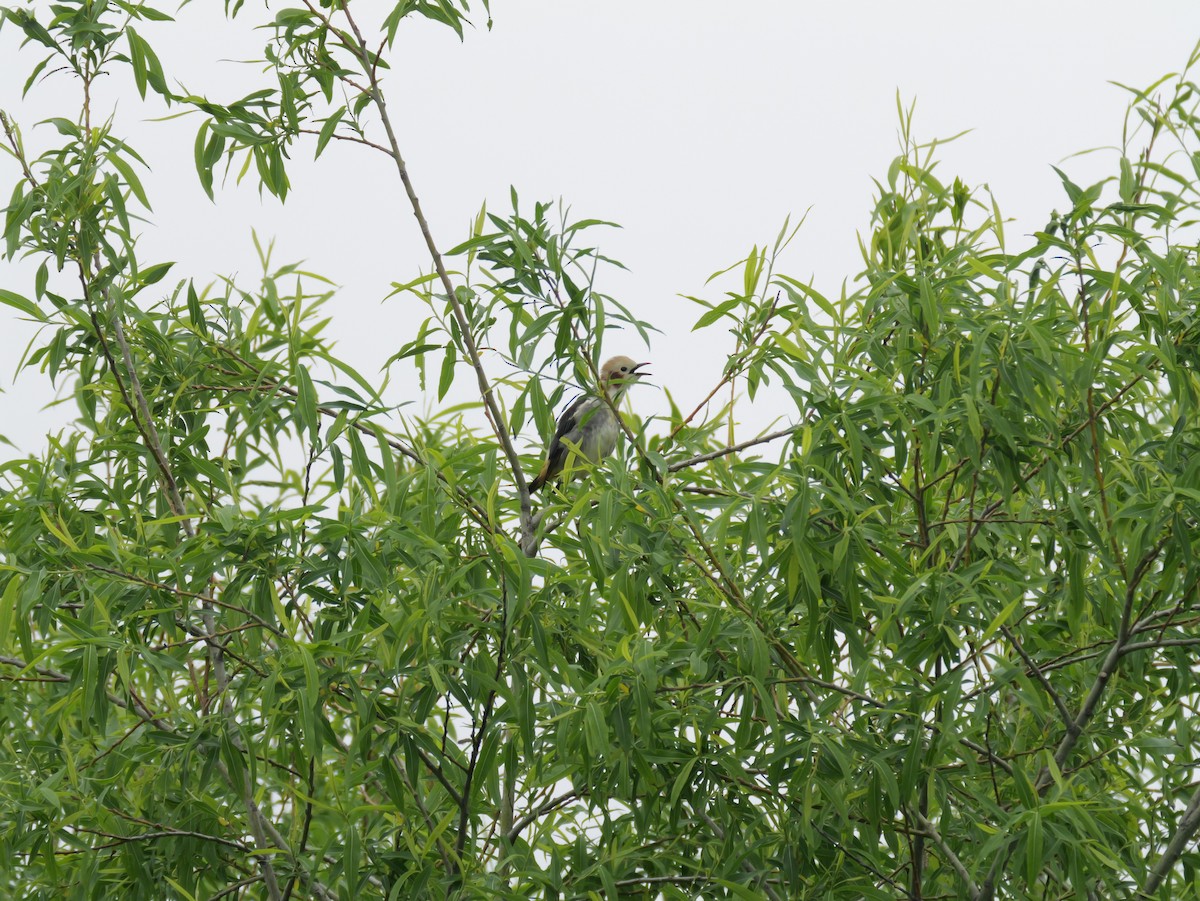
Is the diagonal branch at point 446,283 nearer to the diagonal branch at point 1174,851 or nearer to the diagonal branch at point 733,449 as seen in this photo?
the diagonal branch at point 733,449

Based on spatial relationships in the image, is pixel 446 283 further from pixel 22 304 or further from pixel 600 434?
pixel 600 434

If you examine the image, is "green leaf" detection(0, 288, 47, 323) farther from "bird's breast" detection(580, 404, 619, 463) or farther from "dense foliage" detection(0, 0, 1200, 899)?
"bird's breast" detection(580, 404, 619, 463)

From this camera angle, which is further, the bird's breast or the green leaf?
the bird's breast

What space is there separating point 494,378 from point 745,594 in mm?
941

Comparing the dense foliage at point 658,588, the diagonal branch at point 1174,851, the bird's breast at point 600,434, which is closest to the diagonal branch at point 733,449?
the dense foliage at point 658,588

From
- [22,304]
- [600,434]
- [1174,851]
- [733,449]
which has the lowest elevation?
[1174,851]

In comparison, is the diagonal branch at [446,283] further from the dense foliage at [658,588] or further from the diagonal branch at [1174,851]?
the diagonal branch at [1174,851]

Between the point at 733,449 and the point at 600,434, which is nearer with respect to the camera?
the point at 733,449

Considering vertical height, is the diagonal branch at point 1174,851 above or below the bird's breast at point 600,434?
below

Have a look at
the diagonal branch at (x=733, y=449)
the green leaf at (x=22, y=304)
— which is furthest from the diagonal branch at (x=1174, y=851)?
the green leaf at (x=22, y=304)

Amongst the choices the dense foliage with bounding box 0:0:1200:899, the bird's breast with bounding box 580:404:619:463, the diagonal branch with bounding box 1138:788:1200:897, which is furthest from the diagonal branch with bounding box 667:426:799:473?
the bird's breast with bounding box 580:404:619:463

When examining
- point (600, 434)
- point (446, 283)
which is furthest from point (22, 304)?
point (600, 434)

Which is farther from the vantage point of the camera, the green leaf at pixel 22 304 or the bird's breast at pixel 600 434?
the bird's breast at pixel 600 434

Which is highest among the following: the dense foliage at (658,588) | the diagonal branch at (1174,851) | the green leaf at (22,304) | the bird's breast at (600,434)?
the bird's breast at (600,434)
